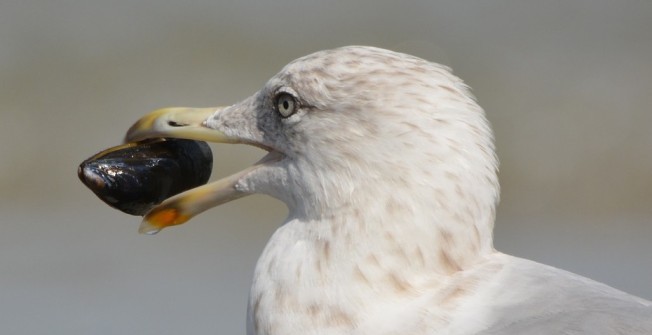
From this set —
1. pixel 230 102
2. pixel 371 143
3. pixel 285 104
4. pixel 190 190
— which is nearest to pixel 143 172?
pixel 190 190

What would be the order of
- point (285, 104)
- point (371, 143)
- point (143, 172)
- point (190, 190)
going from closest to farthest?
point (371, 143), point (285, 104), point (190, 190), point (143, 172)

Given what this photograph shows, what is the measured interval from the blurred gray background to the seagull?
10.0 feet

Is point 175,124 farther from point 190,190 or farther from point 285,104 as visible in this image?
point 285,104

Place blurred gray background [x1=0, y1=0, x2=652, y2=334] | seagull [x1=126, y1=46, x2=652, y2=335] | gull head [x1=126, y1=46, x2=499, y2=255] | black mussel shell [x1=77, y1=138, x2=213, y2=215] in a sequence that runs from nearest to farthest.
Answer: seagull [x1=126, y1=46, x2=652, y2=335] < gull head [x1=126, y1=46, x2=499, y2=255] < black mussel shell [x1=77, y1=138, x2=213, y2=215] < blurred gray background [x1=0, y1=0, x2=652, y2=334]

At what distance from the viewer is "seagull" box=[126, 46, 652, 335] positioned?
11.2 ft

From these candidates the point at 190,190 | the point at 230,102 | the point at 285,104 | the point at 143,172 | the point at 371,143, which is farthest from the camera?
the point at 230,102

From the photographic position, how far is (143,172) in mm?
4113

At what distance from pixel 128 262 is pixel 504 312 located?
15.7 ft

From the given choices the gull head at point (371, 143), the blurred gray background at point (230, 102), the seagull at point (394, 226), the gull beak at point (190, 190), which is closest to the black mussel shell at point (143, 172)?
the gull beak at point (190, 190)

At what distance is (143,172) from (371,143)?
0.86m

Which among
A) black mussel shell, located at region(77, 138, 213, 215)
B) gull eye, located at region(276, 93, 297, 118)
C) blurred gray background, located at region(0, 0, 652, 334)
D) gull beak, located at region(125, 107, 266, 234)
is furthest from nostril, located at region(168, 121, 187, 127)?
blurred gray background, located at region(0, 0, 652, 334)

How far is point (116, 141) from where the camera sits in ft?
33.1

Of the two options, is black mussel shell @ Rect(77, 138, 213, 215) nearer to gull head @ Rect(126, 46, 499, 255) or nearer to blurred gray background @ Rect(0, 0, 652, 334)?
gull head @ Rect(126, 46, 499, 255)

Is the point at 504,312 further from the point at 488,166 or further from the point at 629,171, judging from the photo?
the point at 629,171
